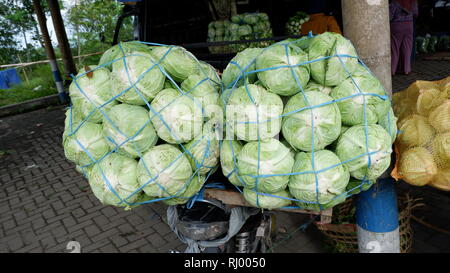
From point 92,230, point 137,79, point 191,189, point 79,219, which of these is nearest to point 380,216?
point 191,189

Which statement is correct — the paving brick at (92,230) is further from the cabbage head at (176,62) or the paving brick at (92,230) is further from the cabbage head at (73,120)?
the cabbage head at (176,62)

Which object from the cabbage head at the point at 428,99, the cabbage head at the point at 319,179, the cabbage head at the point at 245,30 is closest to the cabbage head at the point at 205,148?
the cabbage head at the point at 319,179

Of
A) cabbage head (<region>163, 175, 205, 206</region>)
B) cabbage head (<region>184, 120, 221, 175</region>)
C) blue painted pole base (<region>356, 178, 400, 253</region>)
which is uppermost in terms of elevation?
cabbage head (<region>184, 120, 221, 175</region>)

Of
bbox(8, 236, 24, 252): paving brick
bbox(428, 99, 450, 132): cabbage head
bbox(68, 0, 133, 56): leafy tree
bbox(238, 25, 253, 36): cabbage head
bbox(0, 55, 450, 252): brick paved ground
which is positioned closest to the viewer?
bbox(428, 99, 450, 132): cabbage head

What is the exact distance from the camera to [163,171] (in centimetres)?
175

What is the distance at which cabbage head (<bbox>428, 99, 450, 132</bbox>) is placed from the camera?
213cm

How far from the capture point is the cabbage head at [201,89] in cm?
188

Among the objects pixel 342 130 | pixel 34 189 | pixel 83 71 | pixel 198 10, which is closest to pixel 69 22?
pixel 198 10

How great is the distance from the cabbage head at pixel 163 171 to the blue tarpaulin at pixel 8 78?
10669 millimetres

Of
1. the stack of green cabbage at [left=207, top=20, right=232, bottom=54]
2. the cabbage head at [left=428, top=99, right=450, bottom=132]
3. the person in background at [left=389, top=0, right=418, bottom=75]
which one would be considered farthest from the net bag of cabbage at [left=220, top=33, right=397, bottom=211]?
the person in background at [left=389, top=0, right=418, bottom=75]

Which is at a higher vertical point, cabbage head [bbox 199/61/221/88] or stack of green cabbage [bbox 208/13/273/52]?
stack of green cabbage [bbox 208/13/273/52]

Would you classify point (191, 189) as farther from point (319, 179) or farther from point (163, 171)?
point (319, 179)

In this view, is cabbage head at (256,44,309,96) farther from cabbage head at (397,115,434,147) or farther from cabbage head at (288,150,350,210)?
cabbage head at (397,115,434,147)

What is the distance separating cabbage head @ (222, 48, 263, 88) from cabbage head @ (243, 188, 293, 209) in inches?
25.1
